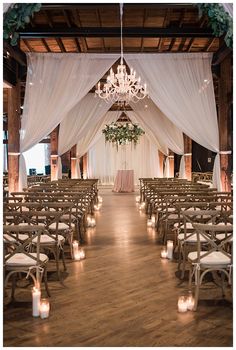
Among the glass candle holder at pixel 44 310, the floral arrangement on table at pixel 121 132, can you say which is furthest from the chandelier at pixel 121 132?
the glass candle holder at pixel 44 310

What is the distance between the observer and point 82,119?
426 inches

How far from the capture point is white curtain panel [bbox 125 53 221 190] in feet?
26.4

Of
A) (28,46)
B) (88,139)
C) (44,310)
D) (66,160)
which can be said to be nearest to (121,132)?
(88,139)

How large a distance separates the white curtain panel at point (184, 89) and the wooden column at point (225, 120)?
0.33 meters

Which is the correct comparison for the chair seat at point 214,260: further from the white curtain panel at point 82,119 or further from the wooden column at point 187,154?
the wooden column at point 187,154

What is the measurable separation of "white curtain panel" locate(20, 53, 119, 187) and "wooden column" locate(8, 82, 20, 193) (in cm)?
45

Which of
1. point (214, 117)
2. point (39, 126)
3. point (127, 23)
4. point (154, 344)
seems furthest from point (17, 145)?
point (154, 344)

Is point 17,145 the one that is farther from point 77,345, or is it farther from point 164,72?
point 77,345

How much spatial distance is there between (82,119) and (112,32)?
3.61 metres

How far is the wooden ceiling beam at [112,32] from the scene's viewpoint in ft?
24.3

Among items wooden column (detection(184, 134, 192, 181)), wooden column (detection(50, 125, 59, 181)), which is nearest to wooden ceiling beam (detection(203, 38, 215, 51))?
wooden column (detection(184, 134, 192, 181))

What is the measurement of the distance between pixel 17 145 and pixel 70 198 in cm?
243

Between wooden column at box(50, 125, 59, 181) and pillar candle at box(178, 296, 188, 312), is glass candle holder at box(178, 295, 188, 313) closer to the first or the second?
pillar candle at box(178, 296, 188, 312)

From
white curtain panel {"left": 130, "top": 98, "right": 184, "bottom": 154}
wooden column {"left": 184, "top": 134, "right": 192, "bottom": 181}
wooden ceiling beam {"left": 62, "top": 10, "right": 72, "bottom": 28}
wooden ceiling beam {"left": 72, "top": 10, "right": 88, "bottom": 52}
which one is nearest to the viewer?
wooden ceiling beam {"left": 62, "top": 10, "right": 72, "bottom": 28}
